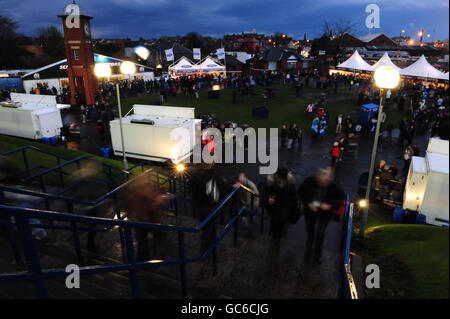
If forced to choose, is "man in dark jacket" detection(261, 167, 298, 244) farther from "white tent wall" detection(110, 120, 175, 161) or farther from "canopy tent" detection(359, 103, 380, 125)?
"canopy tent" detection(359, 103, 380, 125)

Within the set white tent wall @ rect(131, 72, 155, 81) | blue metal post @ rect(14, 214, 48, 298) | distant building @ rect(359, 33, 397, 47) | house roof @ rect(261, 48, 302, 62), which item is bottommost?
blue metal post @ rect(14, 214, 48, 298)

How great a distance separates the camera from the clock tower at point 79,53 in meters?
25.2

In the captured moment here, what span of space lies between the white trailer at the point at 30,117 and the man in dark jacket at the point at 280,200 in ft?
50.2

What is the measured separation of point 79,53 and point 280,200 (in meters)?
26.6

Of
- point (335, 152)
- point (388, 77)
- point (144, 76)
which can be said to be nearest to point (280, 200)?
point (388, 77)

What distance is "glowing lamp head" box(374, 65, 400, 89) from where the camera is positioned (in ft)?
14.7

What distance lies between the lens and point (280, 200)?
18.6 feet

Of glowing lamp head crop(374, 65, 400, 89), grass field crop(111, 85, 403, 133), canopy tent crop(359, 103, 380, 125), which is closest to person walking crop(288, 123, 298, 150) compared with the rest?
grass field crop(111, 85, 403, 133)

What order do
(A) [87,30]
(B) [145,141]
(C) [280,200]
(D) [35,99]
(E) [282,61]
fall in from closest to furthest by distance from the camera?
(C) [280,200], (B) [145,141], (D) [35,99], (A) [87,30], (E) [282,61]

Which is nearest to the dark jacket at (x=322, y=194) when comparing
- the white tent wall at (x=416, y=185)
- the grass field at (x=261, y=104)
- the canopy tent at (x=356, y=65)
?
the white tent wall at (x=416, y=185)

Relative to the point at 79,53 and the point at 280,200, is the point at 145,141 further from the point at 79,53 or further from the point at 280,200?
the point at 79,53

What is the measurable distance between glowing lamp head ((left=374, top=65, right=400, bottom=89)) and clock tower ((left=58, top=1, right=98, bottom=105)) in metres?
26.4
